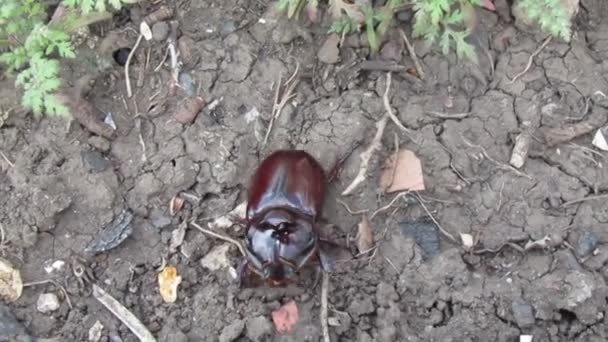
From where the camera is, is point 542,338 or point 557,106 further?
point 557,106

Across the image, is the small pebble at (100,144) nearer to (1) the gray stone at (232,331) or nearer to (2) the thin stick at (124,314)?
(2) the thin stick at (124,314)

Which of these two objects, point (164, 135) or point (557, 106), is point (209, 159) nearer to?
Answer: point (164, 135)

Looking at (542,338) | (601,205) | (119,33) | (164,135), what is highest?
(119,33)

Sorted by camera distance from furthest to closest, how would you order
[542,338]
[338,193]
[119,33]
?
[119,33] → [338,193] → [542,338]

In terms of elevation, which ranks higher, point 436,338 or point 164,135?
point 164,135

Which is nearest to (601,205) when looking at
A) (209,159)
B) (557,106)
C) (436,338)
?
(557,106)

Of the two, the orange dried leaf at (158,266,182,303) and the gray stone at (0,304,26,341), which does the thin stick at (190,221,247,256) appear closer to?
the orange dried leaf at (158,266,182,303)

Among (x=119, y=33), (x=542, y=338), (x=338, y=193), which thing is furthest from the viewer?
(x=119, y=33)
